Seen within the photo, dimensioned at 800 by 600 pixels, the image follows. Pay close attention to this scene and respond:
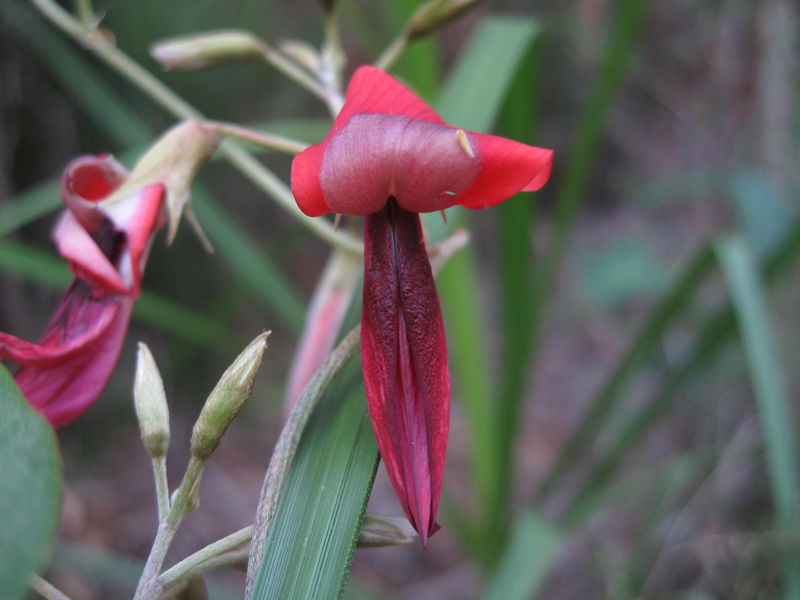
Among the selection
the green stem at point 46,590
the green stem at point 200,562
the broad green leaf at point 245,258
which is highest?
the broad green leaf at point 245,258

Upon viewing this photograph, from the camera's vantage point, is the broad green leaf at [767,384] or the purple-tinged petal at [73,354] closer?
the purple-tinged petal at [73,354]

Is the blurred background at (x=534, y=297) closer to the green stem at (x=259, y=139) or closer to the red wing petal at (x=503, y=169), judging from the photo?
the green stem at (x=259, y=139)

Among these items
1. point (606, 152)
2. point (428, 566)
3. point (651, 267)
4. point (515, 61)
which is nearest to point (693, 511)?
point (428, 566)

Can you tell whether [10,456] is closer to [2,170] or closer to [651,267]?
[2,170]

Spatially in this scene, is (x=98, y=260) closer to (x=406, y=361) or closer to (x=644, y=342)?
(x=406, y=361)

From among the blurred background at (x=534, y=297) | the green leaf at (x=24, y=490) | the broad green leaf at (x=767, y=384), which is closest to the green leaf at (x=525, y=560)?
the blurred background at (x=534, y=297)

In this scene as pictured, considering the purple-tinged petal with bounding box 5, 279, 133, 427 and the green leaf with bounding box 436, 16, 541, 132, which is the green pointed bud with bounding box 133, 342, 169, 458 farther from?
the green leaf with bounding box 436, 16, 541, 132

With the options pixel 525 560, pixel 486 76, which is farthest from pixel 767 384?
pixel 486 76
